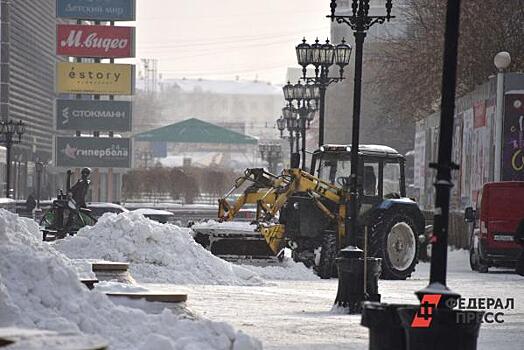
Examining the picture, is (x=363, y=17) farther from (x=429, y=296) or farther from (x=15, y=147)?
(x=15, y=147)

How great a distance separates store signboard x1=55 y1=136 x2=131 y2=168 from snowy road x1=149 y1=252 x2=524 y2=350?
58.5 metres

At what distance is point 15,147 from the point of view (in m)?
112

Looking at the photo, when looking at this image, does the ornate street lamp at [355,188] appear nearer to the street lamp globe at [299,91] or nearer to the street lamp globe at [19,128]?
the street lamp globe at [299,91]

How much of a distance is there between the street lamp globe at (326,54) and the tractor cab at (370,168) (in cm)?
412

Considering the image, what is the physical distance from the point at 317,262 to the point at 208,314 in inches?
477

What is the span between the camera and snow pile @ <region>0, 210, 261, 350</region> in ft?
42.0

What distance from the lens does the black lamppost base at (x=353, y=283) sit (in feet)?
66.7

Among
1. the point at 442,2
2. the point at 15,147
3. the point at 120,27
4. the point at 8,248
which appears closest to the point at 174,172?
the point at 15,147

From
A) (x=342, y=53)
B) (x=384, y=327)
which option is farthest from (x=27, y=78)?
(x=384, y=327)

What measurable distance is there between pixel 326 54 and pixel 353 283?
642 inches
